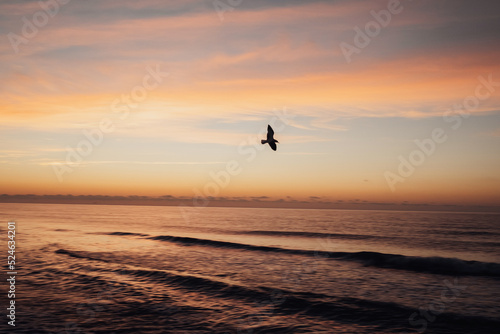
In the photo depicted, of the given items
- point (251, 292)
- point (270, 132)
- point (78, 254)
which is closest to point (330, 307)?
point (251, 292)

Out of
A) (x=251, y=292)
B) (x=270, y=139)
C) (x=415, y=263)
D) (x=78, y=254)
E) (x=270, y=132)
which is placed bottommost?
(x=78, y=254)

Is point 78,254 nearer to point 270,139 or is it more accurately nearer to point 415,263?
point 270,139

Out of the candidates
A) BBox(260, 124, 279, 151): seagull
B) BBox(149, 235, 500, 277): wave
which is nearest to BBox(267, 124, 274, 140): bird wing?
BBox(260, 124, 279, 151): seagull

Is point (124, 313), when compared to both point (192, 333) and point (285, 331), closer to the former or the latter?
point (192, 333)

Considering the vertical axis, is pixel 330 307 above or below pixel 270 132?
below

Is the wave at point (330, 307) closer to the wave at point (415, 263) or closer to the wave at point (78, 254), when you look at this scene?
the wave at point (78, 254)

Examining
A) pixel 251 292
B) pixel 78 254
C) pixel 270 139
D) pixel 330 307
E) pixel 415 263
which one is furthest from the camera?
pixel 78 254

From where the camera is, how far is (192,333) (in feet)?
44.8

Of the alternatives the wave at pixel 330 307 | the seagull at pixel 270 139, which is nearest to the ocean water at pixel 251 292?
the wave at pixel 330 307

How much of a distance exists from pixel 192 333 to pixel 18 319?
723cm

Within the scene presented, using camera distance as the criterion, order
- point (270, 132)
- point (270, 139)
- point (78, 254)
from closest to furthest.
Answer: point (270, 139) < point (270, 132) < point (78, 254)

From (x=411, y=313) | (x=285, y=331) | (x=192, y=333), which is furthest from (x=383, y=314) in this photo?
(x=192, y=333)

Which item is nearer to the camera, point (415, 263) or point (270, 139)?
point (270, 139)

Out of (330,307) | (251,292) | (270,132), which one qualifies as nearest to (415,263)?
(330,307)
